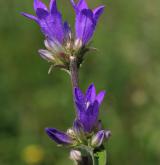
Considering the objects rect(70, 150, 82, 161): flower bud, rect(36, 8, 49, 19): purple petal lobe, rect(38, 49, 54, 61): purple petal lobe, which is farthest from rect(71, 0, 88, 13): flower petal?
rect(70, 150, 82, 161): flower bud

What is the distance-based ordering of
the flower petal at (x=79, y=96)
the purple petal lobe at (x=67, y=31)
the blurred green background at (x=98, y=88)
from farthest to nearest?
1. the blurred green background at (x=98, y=88)
2. the purple petal lobe at (x=67, y=31)
3. the flower petal at (x=79, y=96)

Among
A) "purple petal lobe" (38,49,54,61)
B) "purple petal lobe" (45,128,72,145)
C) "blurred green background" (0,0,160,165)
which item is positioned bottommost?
"blurred green background" (0,0,160,165)

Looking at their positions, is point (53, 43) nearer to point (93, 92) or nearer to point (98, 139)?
point (93, 92)

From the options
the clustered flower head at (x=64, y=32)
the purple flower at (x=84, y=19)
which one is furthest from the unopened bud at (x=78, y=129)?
the purple flower at (x=84, y=19)

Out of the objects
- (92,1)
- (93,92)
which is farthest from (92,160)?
(92,1)

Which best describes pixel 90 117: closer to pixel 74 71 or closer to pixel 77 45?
pixel 74 71

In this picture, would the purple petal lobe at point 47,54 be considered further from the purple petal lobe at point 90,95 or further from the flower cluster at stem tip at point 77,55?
the purple petal lobe at point 90,95

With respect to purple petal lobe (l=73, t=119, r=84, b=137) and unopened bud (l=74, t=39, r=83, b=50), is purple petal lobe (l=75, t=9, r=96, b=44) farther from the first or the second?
purple petal lobe (l=73, t=119, r=84, b=137)
